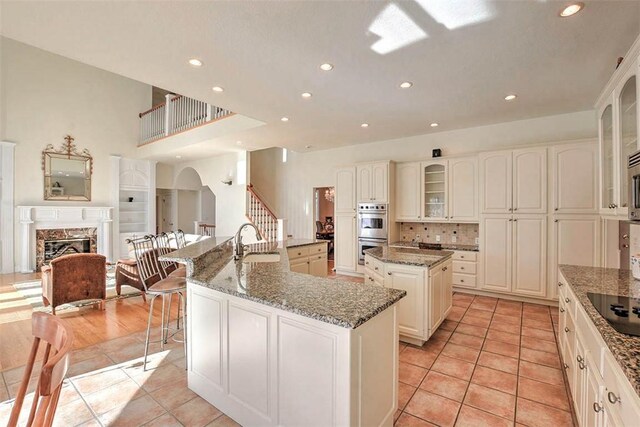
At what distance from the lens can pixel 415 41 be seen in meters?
2.48

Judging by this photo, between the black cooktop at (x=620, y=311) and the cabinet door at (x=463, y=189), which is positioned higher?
the cabinet door at (x=463, y=189)

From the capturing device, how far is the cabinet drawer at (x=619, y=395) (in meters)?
0.91

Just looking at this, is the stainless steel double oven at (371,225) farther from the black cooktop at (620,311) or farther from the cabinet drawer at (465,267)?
the black cooktop at (620,311)

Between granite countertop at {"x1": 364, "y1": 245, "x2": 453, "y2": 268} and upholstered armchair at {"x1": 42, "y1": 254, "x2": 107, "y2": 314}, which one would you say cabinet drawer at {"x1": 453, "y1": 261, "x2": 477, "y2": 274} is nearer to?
granite countertop at {"x1": 364, "y1": 245, "x2": 453, "y2": 268}

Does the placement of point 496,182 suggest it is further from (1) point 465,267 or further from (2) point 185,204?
(2) point 185,204

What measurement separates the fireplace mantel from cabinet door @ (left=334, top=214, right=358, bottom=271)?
242 inches

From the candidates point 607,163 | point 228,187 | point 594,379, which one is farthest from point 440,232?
point 228,187

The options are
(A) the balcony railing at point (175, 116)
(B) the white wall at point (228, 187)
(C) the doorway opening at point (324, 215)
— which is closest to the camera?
(A) the balcony railing at point (175, 116)

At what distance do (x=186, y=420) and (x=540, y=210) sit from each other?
4.82m

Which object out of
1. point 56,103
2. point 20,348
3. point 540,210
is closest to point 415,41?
point 540,210

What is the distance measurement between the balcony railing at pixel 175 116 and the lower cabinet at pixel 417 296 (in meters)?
4.09

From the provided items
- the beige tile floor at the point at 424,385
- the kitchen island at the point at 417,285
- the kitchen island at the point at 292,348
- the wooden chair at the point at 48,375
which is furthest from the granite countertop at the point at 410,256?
the wooden chair at the point at 48,375

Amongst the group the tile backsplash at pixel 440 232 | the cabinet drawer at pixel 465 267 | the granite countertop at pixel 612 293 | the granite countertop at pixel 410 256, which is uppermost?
the tile backsplash at pixel 440 232

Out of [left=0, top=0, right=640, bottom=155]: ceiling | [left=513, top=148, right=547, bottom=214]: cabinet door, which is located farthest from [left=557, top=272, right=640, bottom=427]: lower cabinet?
[left=513, top=148, right=547, bottom=214]: cabinet door
